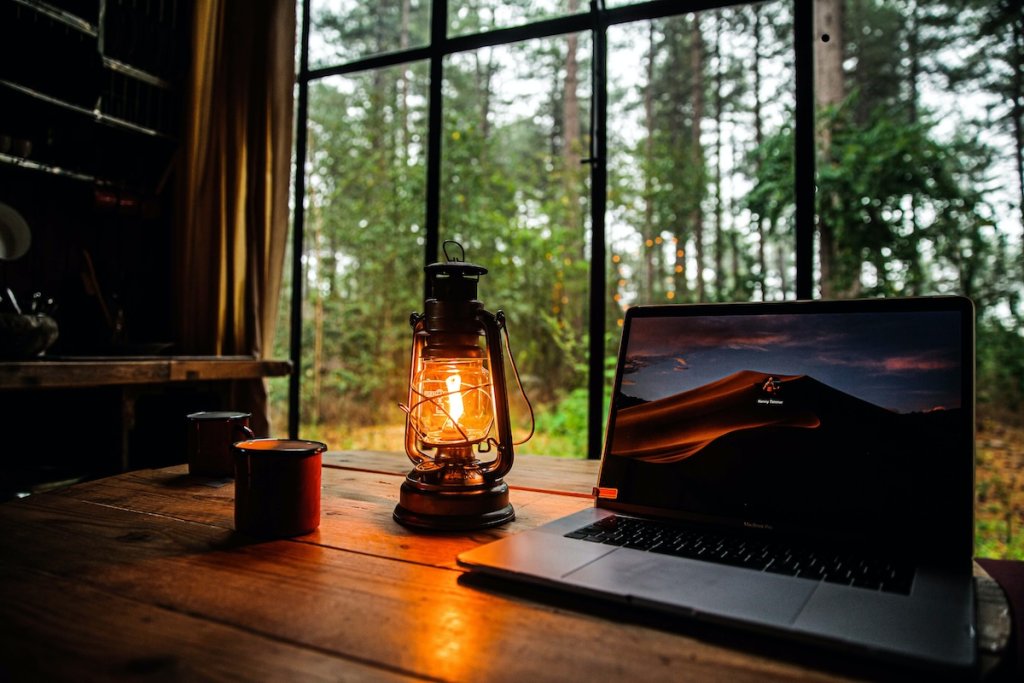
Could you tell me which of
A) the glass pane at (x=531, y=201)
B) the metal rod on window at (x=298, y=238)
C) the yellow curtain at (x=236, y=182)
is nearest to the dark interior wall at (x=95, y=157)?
the yellow curtain at (x=236, y=182)

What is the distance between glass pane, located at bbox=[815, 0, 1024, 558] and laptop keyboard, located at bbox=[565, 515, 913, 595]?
2.45 meters

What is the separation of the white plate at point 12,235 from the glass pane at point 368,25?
1.58 m

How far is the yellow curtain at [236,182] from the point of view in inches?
112

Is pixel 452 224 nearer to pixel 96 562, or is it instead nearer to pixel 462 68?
pixel 462 68

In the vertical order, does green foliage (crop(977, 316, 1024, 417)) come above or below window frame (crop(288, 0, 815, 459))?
below

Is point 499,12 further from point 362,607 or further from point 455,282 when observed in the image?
point 362,607

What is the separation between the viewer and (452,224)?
13.2ft

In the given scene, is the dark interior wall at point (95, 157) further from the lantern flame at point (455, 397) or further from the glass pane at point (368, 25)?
the lantern flame at point (455, 397)

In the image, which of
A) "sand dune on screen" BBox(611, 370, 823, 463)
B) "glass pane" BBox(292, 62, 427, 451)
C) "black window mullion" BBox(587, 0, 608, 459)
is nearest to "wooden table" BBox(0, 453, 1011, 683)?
Answer: "sand dune on screen" BBox(611, 370, 823, 463)

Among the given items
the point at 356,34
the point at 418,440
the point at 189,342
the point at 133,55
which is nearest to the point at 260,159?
the point at 133,55

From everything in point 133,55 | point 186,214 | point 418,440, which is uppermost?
point 133,55

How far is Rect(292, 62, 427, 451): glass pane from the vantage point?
4289mm

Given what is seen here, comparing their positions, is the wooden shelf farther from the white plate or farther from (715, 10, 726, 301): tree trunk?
(715, 10, 726, 301): tree trunk

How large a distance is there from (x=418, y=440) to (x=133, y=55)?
276 cm
